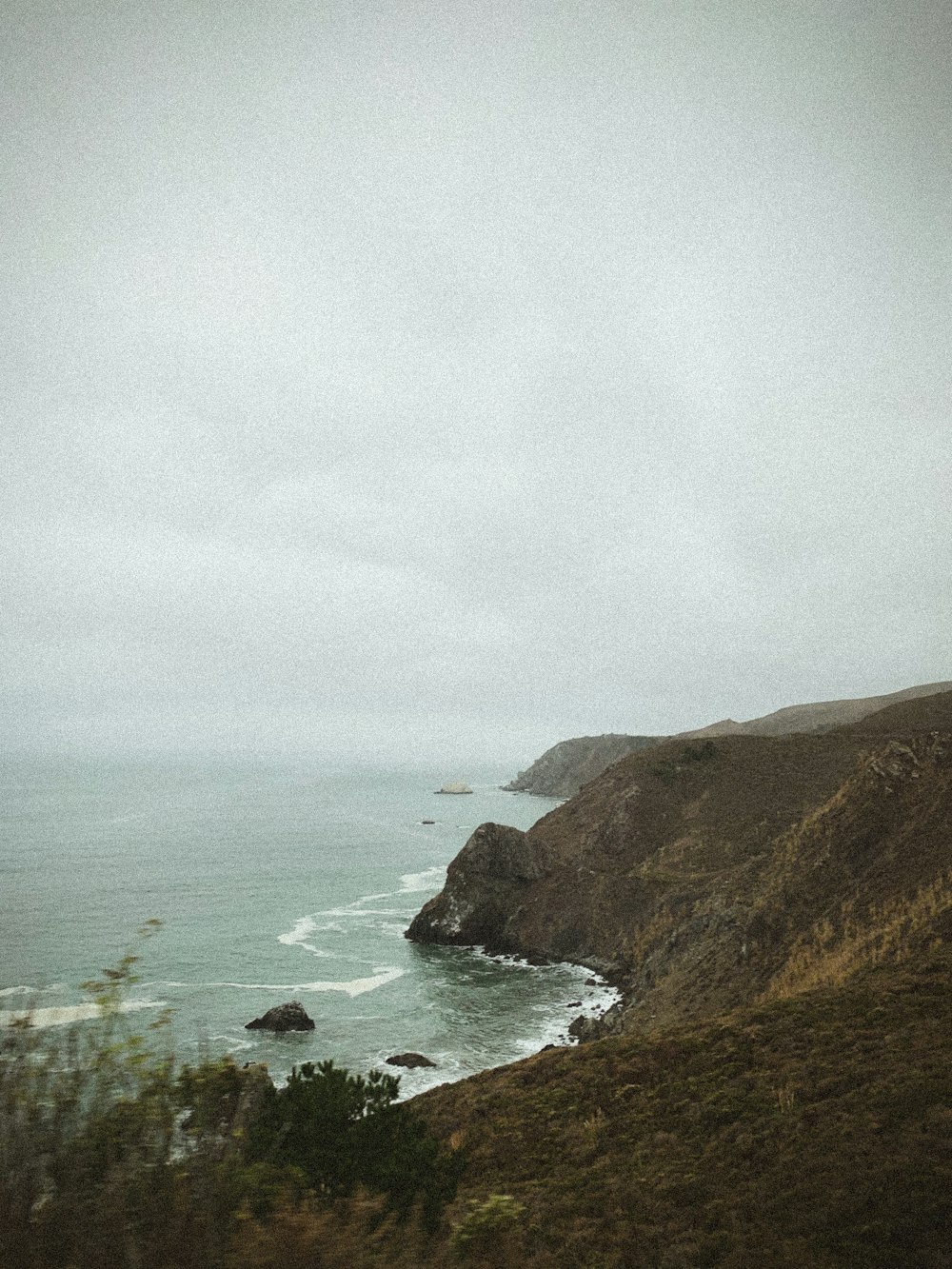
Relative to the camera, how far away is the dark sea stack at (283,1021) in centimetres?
3788

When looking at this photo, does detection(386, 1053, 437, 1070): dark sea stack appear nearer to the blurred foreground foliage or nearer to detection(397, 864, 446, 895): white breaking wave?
the blurred foreground foliage

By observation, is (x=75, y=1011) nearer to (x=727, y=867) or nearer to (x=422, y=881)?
(x=727, y=867)

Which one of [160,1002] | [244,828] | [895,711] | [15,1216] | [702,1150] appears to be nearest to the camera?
[15,1216]

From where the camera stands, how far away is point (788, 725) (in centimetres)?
18988

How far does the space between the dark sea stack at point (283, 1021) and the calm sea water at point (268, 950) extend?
2.35 ft

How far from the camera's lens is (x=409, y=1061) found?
33.5 meters

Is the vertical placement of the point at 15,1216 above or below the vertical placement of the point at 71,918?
above

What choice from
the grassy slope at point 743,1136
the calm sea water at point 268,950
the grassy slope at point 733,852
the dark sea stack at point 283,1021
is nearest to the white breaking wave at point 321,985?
the calm sea water at point 268,950

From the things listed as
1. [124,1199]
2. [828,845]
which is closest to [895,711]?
[828,845]

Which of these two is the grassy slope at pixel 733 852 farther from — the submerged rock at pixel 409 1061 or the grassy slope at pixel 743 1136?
the grassy slope at pixel 743 1136

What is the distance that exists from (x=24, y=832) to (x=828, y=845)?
378ft

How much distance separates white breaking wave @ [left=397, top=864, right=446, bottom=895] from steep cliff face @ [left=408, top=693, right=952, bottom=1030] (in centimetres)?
1502

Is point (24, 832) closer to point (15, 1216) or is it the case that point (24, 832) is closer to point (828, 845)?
point (828, 845)

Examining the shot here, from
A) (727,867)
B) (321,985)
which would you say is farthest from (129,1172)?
(727,867)
